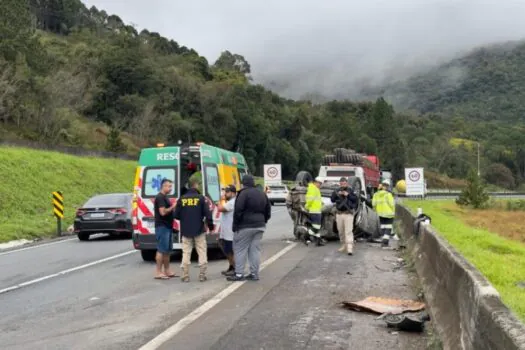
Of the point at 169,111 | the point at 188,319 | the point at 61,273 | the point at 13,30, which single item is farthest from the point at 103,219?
the point at 169,111

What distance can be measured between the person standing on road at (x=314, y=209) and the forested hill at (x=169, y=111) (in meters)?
38.3

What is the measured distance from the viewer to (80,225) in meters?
19.1

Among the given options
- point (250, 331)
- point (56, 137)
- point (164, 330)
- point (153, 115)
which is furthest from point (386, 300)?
point (153, 115)

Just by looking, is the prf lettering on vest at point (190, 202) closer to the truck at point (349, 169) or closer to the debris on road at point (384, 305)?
the debris on road at point (384, 305)

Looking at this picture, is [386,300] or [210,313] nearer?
[210,313]

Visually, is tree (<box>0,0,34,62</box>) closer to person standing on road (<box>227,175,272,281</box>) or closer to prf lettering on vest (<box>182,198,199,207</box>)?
prf lettering on vest (<box>182,198,199,207</box>)

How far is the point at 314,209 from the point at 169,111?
61.3 m

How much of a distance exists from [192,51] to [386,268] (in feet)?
363

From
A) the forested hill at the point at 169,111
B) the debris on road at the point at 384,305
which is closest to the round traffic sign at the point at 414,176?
the debris on road at the point at 384,305

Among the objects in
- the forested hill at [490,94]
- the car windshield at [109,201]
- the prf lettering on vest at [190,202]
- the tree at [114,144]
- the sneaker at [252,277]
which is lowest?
the sneaker at [252,277]

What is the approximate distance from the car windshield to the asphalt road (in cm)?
528

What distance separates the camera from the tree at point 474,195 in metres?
41.2

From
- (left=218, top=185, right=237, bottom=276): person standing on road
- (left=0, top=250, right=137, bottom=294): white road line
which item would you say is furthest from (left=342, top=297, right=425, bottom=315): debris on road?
(left=0, top=250, right=137, bottom=294): white road line

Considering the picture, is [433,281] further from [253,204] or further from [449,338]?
[253,204]
